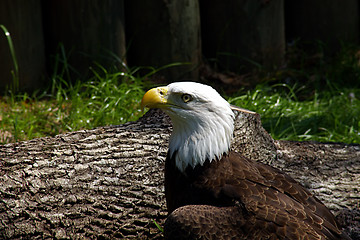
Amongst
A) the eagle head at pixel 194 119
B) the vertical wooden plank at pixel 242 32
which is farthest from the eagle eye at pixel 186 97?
the vertical wooden plank at pixel 242 32

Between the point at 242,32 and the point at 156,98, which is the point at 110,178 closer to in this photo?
the point at 156,98

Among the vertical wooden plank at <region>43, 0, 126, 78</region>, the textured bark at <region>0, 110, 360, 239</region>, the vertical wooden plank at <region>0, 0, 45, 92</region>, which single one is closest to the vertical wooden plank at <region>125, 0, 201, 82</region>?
the vertical wooden plank at <region>43, 0, 126, 78</region>

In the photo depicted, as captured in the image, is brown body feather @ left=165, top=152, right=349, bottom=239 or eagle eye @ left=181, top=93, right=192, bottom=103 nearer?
brown body feather @ left=165, top=152, right=349, bottom=239

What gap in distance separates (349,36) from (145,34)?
2.77 meters

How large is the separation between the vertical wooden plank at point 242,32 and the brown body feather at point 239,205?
10.0 ft

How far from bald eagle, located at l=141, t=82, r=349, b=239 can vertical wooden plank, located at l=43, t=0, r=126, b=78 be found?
8.70ft

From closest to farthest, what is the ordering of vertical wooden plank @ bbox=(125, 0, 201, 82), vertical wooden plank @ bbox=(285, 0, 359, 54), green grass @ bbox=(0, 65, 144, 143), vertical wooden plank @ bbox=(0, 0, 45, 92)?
green grass @ bbox=(0, 65, 144, 143)
vertical wooden plank @ bbox=(0, 0, 45, 92)
vertical wooden plank @ bbox=(125, 0, 201, 82)
vertical wooden plank @ bbox=(285, 0, 359, 54)

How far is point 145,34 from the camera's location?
589 cm

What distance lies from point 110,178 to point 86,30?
95.5 inches

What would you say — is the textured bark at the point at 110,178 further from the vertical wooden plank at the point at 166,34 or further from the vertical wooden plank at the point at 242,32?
the vertical wooden plank at the point at 242,32

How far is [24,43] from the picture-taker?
5.64m

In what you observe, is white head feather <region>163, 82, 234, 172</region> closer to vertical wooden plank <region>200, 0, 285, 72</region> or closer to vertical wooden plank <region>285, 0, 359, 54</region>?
vertical wooden plank <region>200, 0, 285, 72</region>

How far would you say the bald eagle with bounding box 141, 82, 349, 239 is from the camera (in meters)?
2.97

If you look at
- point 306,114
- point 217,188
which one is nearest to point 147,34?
point 306,114
